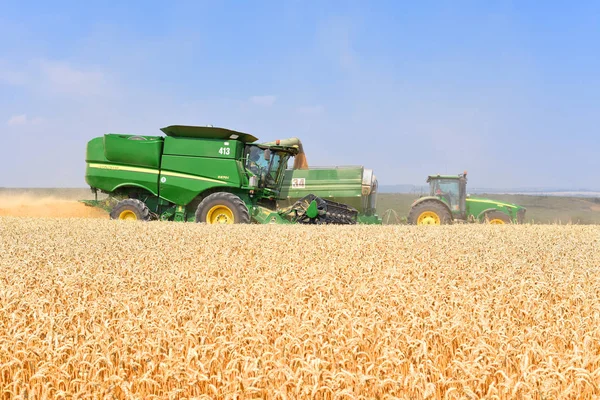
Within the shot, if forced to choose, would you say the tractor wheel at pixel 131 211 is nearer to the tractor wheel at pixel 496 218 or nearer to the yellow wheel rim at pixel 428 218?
the yellow wheel rim at pixel 428 218

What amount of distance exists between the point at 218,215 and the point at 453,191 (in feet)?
24.7

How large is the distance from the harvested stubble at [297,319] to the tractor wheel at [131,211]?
5365 mm

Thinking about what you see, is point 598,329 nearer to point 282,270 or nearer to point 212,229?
point 282,270

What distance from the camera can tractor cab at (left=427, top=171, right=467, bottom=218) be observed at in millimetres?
16062

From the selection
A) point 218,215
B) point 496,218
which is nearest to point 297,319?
point 218,215

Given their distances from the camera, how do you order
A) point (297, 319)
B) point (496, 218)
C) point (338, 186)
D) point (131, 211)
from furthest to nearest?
1. point (496, 218)
2. point (131, 211)
3. point (338, 186)
4. point (297, 319)

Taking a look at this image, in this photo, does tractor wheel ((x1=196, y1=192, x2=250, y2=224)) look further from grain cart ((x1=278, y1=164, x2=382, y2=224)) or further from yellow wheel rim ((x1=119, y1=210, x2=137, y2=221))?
yellow wheel rim ((x1=119, y1=210, x2=137, y2=221))

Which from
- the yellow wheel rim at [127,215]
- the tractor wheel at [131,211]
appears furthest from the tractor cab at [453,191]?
the yellow wheel rim at [127,215]

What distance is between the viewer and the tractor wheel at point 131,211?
1502 cm

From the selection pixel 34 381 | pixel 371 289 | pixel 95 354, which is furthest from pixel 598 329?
pixel 34 381

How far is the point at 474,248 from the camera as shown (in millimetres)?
8875

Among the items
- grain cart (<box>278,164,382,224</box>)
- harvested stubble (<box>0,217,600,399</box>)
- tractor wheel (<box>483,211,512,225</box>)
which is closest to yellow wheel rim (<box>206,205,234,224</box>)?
grain cart (<box>278,164,382,224</box>)

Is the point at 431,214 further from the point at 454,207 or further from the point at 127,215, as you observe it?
the point at 127,215

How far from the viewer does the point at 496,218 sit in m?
16.5
